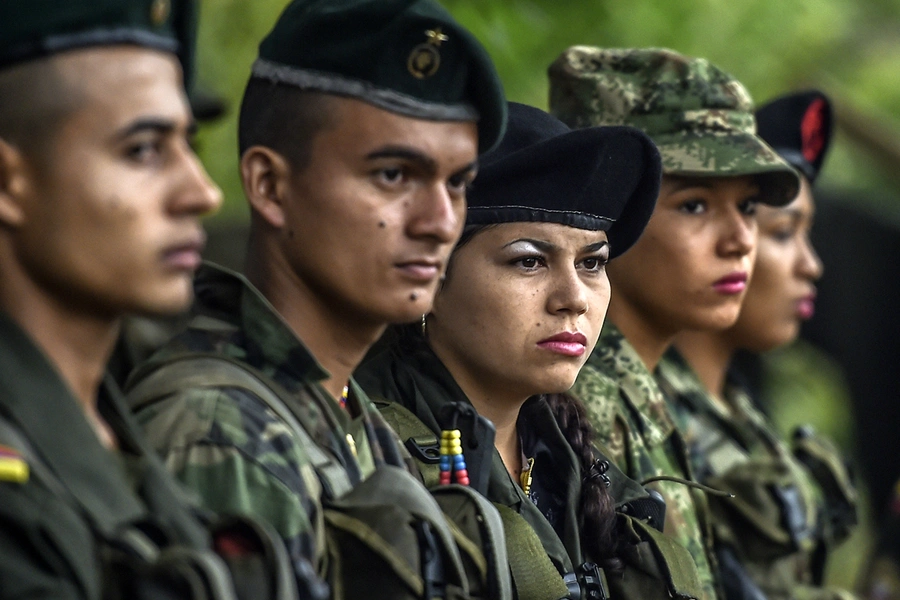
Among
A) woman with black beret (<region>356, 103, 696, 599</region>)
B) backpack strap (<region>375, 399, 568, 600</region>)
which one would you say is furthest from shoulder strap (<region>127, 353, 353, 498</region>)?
woman with black beret (<region>356, 103, 696, 599</region>)

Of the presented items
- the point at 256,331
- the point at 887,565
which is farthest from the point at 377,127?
the point at 887,565

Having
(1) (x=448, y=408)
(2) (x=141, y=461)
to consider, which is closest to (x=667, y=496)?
(1) (x=448, y=408)

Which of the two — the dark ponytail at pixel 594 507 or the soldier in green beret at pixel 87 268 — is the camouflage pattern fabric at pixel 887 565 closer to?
the dark ponytail at pixel 594 507

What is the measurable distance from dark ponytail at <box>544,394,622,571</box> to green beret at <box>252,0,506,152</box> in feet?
4.60

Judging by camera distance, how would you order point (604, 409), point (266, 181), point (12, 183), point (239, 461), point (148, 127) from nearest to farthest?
point (12, 183) < point (148, 127) < point (239, 461) < point (266, 181) < point (604, 409)

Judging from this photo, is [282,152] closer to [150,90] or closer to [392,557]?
[150,90]

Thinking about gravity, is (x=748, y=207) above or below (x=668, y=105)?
below

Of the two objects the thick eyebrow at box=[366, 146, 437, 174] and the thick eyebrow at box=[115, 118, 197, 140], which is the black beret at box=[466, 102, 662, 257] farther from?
the thick eyebrow at box=[115, 118, 197, 140]

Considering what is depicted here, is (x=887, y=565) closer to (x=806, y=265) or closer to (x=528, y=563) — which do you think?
(x=806, y=265)

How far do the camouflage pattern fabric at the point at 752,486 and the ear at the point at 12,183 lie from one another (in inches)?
150

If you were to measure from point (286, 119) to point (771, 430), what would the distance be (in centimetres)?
416

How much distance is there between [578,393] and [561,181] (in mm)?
974

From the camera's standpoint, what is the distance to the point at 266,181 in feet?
11.5

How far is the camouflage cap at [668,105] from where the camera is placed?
17.7 ft
